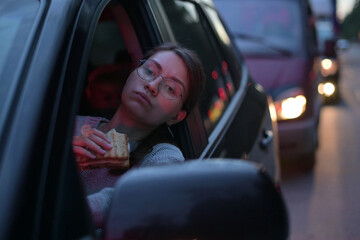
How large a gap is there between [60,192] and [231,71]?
6.48 feet

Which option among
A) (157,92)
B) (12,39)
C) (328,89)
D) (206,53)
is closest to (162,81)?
(157,92)

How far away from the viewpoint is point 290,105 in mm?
5621

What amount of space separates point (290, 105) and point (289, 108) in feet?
0.11

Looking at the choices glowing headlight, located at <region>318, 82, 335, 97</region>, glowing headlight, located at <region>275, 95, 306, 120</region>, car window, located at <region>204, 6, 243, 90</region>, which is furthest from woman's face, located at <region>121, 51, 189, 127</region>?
glowing headlight, located at <region>318, 82, 335, 97</region>

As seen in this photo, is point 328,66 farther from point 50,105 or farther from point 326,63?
point 50,105

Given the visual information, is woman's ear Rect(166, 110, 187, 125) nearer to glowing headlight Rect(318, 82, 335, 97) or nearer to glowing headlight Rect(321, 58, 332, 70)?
glowing headlight Rect(318, 82, 335, 97)

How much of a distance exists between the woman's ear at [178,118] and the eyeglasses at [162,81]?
→ 0.28ft

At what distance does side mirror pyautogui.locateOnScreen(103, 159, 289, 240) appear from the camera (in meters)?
1.07

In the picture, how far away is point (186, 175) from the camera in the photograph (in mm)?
1123

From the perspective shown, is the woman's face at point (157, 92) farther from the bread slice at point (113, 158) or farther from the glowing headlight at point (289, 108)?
the glowing headlight at point (289, 108)

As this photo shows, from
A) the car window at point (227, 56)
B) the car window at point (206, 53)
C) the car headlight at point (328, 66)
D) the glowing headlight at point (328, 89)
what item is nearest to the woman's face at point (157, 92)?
the car window at point (206, 53)

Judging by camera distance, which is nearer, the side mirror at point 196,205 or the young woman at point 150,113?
the side mirror at point 196,205

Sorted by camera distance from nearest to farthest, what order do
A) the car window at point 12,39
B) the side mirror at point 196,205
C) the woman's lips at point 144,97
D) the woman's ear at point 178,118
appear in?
1. the side mirror at point 196,205
2. the car window at point 12,39
3. the woman's lips at point 144,97
4. the woman's ear at point 178,118

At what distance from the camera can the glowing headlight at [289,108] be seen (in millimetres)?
5586
